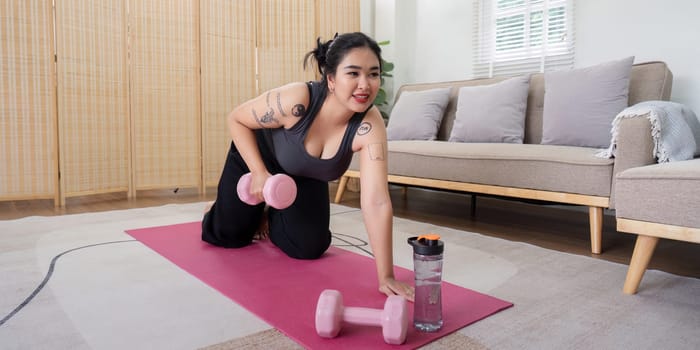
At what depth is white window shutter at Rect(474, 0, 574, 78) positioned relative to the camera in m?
3.31

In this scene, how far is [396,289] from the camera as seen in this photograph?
4.65 feet

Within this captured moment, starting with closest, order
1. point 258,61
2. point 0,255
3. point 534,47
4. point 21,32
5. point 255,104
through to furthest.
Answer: point 255,104 < point 0,255 < point 21,32 < point 534,47 < point 258,61

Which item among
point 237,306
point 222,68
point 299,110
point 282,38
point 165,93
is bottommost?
point 237,306

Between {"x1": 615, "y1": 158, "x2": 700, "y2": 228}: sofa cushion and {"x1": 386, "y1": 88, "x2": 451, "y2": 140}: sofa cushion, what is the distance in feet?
5.82

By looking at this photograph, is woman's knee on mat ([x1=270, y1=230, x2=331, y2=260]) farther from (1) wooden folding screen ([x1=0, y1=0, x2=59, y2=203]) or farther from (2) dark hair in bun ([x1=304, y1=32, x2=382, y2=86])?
(1) wooden folding screen ([x1=0, y1=0, x2=59, y2=203])

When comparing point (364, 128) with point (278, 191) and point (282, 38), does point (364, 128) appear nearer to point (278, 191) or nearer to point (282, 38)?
point (278, 191)

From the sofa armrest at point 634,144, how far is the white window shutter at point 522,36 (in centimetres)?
152

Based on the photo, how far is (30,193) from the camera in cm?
314

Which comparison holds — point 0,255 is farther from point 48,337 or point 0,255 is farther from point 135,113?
point 135,113

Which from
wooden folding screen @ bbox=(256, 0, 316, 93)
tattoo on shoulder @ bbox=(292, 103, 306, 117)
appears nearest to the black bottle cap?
tattoo on shoulder @ bbox=(292, 103, 306, 117)

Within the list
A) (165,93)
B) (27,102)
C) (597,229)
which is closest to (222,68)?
(165,93)

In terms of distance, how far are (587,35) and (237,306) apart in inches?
114

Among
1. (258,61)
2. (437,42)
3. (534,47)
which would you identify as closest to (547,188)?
(534,47)

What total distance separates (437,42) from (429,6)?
0.34 meters
